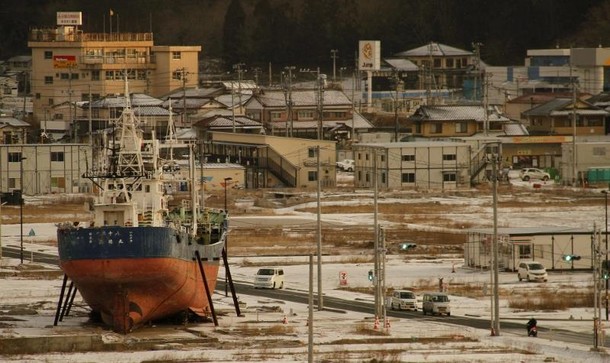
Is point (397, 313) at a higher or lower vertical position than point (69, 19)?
lower

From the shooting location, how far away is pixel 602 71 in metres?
128

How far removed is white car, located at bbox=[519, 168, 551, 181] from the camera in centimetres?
9312

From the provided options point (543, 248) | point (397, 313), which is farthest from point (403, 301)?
point (543, 248)

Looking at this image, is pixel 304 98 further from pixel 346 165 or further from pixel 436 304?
pixel 436 304

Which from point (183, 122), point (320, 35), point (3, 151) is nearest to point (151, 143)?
point (3, 151)

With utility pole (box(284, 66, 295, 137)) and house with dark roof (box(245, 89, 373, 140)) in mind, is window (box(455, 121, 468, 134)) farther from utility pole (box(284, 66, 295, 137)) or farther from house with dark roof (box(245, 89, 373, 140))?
utility pole (box(284, 66, 295, 137))

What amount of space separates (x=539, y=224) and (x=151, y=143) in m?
24.6

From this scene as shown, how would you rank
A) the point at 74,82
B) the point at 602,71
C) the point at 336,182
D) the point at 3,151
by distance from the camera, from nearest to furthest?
1. the point at 3,151
2. the point at 336,182
3. the point at 74,82
4. the point at 602,71

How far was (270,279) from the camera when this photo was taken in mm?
51594

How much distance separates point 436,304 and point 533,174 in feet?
159

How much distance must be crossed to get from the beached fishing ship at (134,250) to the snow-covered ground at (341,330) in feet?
2.34

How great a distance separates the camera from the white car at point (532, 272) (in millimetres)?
53000

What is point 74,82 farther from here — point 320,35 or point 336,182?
point 320,35

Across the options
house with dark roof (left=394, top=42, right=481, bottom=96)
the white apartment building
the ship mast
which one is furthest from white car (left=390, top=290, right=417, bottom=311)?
house with dark roof (left=394, top=42, right=481, bottom=96)
